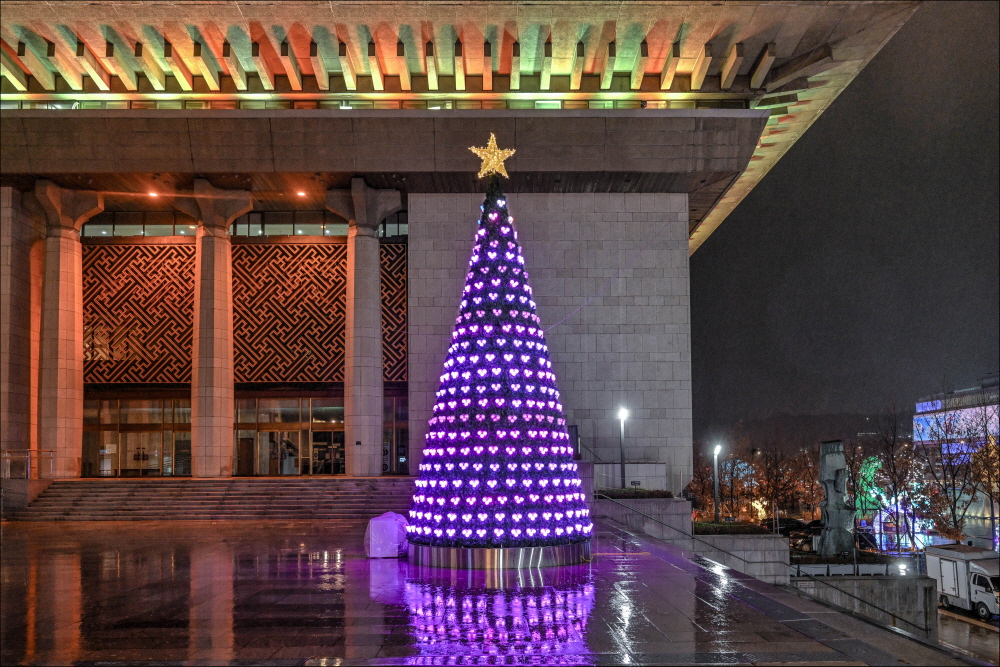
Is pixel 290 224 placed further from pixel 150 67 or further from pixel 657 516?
pixel 657 516

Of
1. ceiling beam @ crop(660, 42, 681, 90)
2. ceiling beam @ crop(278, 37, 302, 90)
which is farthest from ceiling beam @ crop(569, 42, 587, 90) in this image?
ceiling beam @ crop(278, 37, 302, 90)

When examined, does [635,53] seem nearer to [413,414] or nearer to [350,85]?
[350,85]

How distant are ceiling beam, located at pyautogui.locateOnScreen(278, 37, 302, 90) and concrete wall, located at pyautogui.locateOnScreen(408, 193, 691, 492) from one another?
5.99m

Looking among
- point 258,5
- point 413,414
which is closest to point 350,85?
point 258,5

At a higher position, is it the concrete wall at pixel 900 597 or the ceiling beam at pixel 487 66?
the ceiling beam at pixel 487 66

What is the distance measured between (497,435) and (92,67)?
2371cm

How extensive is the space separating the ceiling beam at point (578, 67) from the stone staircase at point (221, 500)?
1567 cm

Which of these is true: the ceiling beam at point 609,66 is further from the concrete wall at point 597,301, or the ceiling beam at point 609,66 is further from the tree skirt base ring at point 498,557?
the tree skirt base ring at point 498,557

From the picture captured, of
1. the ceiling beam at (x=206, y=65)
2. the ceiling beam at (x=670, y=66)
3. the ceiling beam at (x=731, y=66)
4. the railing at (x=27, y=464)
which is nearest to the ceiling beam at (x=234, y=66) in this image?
the ceiling beam at (x=206, y=65)

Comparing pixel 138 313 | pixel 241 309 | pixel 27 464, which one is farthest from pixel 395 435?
pixel 27 464

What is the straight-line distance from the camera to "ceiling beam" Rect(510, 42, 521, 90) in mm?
29025

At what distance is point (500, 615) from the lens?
1024 cm

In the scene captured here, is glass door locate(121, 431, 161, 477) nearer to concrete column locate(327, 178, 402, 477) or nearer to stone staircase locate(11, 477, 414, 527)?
stone staircase locate(11, 477, 414, 527)

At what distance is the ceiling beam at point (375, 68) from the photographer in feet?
94.1
